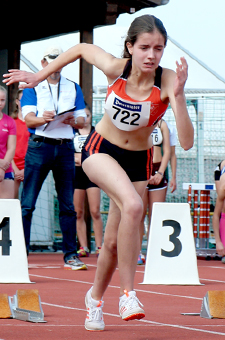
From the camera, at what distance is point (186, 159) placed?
11172 millimetres

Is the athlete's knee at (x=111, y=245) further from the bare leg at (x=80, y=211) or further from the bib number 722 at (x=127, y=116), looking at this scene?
the bare leg at (x=80, y=211)

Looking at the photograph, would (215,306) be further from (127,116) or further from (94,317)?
(127,116)

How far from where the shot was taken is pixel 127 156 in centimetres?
Answer: 384

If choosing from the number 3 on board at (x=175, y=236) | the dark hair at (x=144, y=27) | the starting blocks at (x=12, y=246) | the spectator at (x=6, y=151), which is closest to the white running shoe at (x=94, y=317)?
the dark hair at (x=144, y=27)

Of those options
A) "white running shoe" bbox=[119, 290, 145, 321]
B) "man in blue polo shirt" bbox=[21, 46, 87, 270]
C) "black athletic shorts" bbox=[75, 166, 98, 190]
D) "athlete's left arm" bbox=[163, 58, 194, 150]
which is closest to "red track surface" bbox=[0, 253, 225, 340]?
"white running shoe" bbox=[119, 290, 145, 321]

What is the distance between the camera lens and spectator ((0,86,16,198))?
7.16 m

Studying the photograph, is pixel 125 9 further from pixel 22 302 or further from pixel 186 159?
pixel 22 302

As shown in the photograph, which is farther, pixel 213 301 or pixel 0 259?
pixel 0 259

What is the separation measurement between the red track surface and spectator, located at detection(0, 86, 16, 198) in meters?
0.99

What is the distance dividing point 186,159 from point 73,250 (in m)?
4.60

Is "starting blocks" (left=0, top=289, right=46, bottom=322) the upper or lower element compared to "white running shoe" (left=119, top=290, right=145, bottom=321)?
lower

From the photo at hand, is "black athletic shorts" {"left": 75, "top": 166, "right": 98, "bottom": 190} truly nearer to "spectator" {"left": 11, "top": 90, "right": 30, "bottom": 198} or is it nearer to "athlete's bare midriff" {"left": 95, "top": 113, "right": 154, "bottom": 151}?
"spectator" {"left": 11, "top": 90, "right": 30, "bottom": 198}

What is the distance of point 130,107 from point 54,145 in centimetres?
332

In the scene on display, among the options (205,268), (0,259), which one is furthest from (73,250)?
(205,268)
